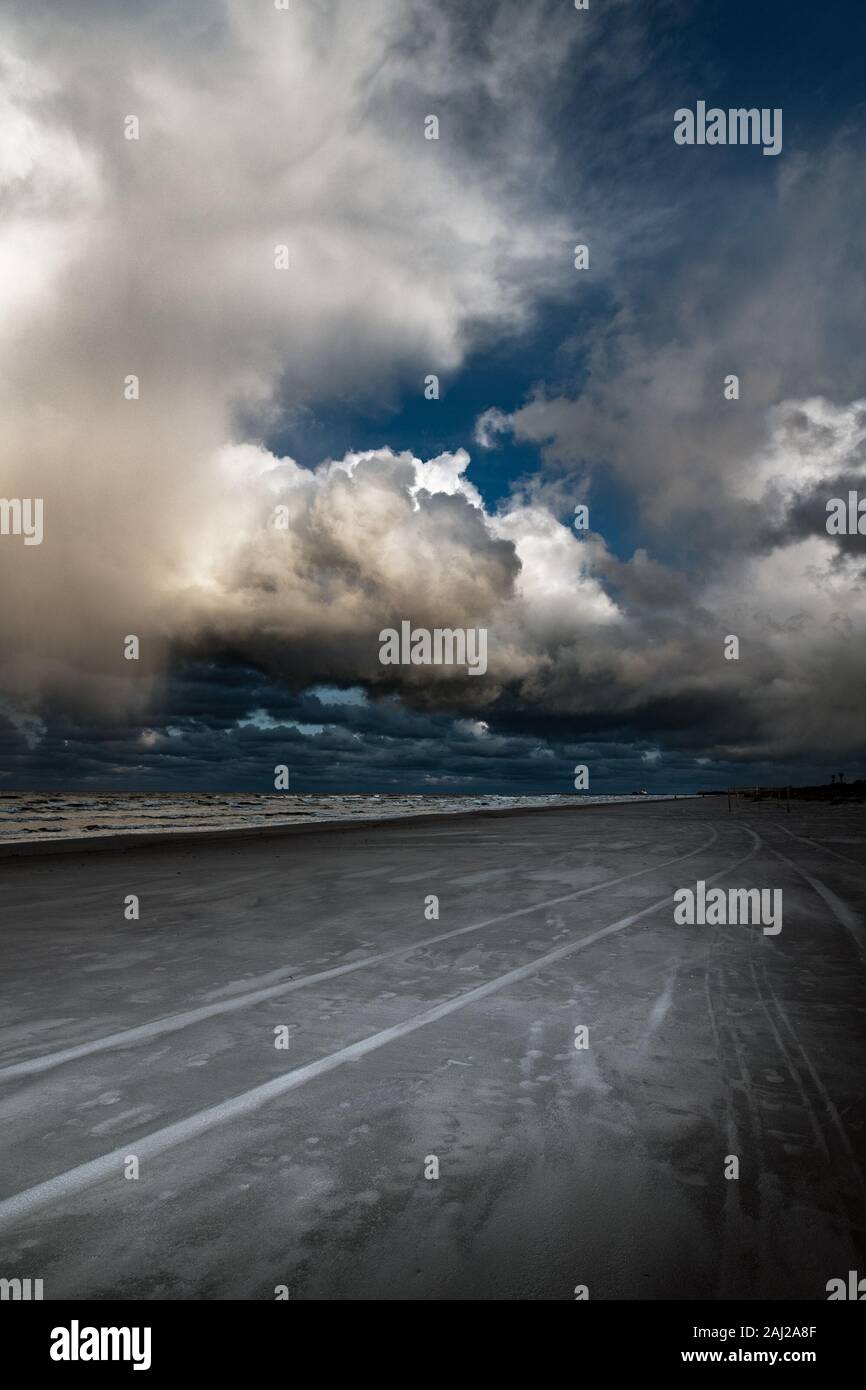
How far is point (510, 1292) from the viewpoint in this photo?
333cm

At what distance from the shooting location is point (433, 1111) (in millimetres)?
4957

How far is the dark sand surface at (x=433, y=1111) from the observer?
11.5 ft

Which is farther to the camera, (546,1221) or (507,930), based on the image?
(507,930)

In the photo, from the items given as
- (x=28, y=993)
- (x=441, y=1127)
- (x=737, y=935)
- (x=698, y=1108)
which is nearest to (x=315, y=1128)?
(x=441, y=1127)

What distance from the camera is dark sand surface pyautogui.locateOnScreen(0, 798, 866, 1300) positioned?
3.50m
